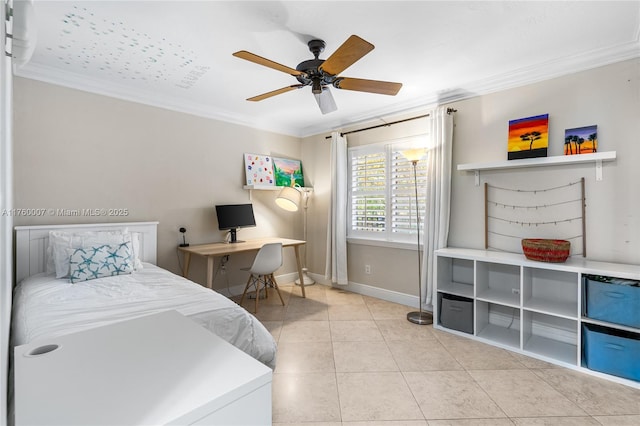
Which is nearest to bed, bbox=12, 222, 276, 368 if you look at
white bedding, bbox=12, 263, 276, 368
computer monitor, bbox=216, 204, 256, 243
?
white bedding, bbox=12, 263, 276, 368

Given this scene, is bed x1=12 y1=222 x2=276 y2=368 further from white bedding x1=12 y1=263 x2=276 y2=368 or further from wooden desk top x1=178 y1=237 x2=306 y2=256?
wooden desk top x1=178 y1=237 x2=306 y2=256

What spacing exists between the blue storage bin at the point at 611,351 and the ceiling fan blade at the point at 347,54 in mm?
2576

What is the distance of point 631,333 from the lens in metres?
2.27

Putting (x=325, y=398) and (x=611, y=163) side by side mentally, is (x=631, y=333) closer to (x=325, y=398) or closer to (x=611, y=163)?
(x=611, y=163)

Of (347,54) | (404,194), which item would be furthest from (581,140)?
(347,54)

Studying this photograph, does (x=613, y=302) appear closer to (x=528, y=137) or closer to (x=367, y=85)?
(x=528, y=137)

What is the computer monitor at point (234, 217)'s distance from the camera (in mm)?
3896

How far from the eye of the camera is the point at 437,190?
339 centimetres

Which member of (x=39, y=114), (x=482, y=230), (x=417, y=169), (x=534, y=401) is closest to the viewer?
(x=534, y=401)

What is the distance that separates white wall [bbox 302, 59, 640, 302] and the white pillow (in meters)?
3.01

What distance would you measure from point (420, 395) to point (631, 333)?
1.64m

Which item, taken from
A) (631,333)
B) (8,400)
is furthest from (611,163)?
(8,400)

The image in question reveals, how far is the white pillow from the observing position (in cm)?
253

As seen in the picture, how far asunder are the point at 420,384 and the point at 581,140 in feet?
7.84
